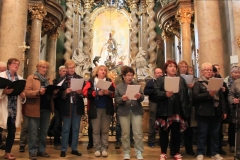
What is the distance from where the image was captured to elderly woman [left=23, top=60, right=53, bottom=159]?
16.2 feet

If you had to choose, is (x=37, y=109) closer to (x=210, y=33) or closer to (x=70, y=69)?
(x=70, y=69)

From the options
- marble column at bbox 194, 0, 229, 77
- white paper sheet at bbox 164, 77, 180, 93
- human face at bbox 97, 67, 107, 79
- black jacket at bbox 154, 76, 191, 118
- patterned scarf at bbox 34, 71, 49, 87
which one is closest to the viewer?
white paper sheet at bbox 164, 77, 180, 93

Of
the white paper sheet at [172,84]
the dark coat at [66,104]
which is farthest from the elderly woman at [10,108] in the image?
the white paper sheet at [172,84]

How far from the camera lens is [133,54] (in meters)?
17.9

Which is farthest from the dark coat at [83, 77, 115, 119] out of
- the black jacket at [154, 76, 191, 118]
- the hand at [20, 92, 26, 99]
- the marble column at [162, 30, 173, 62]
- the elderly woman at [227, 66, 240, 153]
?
the marble column at [162, 30, 173, 62]

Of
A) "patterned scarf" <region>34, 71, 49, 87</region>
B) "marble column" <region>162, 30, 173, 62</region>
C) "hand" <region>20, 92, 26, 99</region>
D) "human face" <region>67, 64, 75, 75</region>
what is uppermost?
"marble column" <region>162, 30, 173, 62</region>

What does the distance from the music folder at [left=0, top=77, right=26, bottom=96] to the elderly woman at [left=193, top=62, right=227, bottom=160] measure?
3.02 meters

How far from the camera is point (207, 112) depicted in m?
4.94

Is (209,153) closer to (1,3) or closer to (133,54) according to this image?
(1,3)

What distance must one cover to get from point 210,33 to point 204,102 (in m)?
3.65

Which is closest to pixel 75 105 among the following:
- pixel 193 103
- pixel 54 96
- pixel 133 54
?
pixel 54 96

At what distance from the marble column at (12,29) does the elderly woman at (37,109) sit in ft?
10.4

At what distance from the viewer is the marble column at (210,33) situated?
312 inches

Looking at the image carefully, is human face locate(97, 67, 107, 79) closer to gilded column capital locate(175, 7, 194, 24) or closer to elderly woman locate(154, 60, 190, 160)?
elderly woman locate(154, 60, 190, 160)
